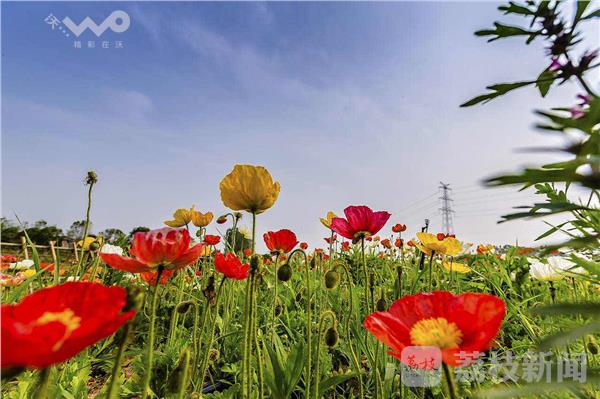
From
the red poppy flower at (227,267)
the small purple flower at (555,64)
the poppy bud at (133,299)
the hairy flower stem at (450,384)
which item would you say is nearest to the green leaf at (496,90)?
the small purple flower at (555,64)

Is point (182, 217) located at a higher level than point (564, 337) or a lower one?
higher

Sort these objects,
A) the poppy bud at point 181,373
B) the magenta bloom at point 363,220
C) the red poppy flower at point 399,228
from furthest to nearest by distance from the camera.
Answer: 1. the red poppy flower at point 399,228
2. the magenta bloom at point 363,220
3. the poppy bud at point 181,373

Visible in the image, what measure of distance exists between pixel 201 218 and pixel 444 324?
5.62 feet

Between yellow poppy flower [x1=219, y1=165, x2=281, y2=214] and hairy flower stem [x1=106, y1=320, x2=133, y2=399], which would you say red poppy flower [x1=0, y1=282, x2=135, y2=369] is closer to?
hairy flower stem [x1=106, y1=320, x2=133, y2=399]

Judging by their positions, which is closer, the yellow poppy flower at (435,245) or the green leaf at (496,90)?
the green leaf at (496,90)

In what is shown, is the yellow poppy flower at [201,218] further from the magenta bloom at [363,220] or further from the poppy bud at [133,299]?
the poppy bud at [133,299]

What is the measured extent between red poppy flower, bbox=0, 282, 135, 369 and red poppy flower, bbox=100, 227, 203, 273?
235 mm

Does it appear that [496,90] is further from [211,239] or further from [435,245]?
[211,239]

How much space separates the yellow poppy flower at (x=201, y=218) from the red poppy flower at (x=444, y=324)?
63.6 inches


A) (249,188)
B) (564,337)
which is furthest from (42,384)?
(249,188)

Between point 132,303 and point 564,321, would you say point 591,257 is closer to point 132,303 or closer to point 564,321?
point 564,321

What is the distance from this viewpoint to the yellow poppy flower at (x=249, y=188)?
1062 millimetres

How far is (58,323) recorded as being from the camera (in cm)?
36

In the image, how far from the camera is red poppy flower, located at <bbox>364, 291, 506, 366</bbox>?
0.47m
